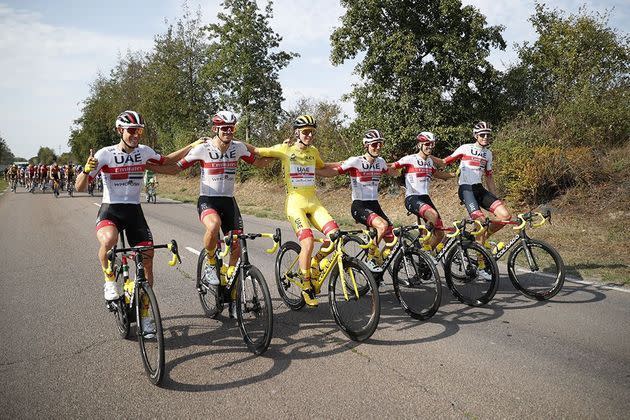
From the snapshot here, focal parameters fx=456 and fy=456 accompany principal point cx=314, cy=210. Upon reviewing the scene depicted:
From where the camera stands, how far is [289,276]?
5.93m

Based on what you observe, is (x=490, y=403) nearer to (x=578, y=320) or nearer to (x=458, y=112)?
(x=578, y=320)

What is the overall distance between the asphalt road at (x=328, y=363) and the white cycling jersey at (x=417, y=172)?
1.92 metres

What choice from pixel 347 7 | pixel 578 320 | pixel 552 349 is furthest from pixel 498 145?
pixel 552 349

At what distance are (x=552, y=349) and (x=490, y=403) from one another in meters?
1.45

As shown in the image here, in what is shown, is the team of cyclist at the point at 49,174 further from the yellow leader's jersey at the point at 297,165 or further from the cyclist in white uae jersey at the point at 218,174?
the yellow leader's jersey at the point at 297,165

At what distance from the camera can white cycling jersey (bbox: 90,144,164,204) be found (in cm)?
490

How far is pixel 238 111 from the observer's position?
32094mm

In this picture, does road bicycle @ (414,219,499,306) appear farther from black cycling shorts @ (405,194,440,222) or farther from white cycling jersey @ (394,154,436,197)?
white cycling jersey @ (394,154,436,197)

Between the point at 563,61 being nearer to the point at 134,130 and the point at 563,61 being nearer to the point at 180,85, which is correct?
the point at 134,130

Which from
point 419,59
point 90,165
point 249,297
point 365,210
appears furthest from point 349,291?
point 419,59

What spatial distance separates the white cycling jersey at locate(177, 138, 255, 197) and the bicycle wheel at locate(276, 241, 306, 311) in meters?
1.11

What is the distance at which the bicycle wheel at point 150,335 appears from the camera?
148 inches

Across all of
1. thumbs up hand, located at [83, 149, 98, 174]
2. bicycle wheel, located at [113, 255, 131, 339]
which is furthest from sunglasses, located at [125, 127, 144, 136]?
bicycle wheel, located at [113, 255, 131, 339]

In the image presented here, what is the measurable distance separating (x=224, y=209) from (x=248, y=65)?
2630 cm
